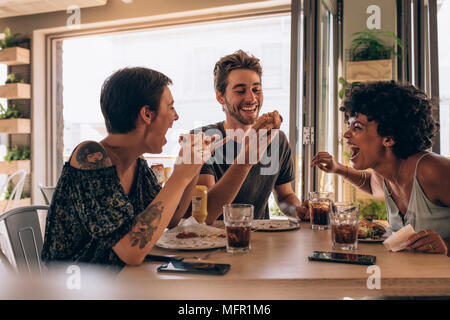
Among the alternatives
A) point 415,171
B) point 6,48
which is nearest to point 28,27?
point 6,48

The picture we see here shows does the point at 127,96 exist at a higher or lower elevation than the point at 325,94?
lower

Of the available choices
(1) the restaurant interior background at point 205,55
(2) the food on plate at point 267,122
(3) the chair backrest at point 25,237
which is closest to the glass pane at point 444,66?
(1) the restaurant interior background at point 205,55

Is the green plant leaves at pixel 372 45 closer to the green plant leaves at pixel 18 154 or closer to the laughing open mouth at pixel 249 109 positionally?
the laughing open mouth at pixel 249 109

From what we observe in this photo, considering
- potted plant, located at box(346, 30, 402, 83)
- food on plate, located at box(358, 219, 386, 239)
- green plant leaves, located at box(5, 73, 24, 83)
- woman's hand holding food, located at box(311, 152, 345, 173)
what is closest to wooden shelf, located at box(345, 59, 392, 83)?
potted plant, located at box(346, 30, 402, 83)

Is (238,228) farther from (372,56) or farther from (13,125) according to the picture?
(13,125)

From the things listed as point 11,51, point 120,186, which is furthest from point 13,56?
point 120,186

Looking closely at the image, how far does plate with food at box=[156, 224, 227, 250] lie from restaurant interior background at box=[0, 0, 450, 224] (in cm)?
126

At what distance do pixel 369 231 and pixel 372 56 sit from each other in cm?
204

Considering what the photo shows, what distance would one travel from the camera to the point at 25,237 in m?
1.51

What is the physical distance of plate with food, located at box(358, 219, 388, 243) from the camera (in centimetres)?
126

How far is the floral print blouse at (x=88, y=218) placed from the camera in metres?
1.02

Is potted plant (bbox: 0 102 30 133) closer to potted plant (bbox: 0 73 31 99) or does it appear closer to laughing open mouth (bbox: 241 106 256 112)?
potted plant (bbox: 0 73 31 99)

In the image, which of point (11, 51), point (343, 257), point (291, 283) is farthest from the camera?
point (11, 51)

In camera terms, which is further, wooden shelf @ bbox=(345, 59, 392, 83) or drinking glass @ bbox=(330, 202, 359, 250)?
wooden shelf @ bbox=(345, 59, 392, 83)
